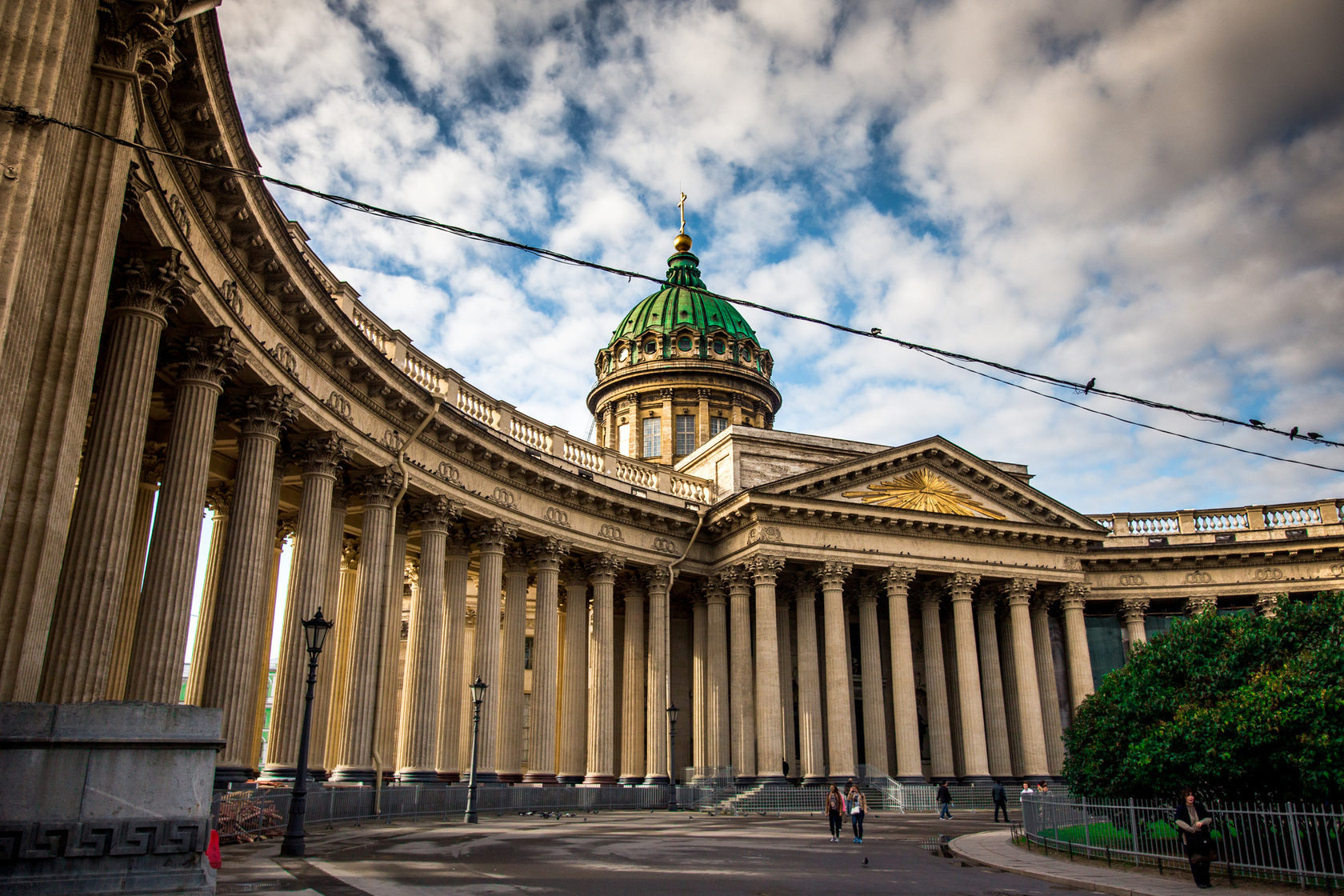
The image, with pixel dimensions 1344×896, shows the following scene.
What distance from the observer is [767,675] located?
36.8 metres

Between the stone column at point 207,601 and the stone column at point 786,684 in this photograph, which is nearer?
the stone column at point 207,601

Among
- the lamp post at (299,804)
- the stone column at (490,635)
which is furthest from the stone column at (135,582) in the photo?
the stone column at (490,635)

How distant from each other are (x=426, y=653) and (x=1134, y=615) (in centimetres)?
3401

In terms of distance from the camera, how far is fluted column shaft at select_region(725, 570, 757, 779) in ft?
120

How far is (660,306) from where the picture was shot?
205ft

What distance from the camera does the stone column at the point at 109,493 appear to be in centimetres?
1433

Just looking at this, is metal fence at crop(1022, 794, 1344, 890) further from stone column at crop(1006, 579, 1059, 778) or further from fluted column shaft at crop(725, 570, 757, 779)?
stone column at crop(1006, 579, 1059, 778)

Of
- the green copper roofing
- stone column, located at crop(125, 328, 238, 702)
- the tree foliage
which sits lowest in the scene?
the tree foliage

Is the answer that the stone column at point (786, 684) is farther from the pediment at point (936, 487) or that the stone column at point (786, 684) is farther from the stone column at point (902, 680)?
the pediment at point (936, 487)

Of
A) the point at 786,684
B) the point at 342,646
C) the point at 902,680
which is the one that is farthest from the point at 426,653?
the point at 902,680

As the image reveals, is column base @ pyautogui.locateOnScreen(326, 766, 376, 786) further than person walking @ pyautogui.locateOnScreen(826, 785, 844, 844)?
Yes

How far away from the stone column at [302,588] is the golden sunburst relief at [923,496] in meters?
22.2

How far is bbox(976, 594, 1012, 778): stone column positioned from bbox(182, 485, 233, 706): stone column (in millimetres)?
30495

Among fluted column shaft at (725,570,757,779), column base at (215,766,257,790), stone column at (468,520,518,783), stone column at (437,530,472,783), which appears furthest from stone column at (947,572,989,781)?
column base at (215,766,257,790)
